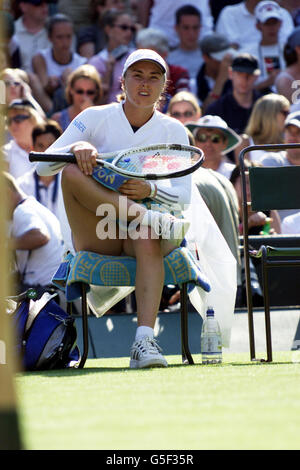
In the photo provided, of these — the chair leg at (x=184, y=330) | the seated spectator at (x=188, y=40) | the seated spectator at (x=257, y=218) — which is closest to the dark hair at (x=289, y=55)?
the seated spectator at (x=188, y=40)

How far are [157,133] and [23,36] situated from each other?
6591 millimetres

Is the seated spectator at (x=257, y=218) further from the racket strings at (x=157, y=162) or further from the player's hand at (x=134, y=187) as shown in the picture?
the player's hand at (x=134, y=187)

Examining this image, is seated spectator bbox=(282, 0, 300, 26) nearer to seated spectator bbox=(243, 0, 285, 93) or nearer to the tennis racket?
seated spectator bbox=(243, 0, 285, 93)

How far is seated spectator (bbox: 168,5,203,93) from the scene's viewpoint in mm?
12078

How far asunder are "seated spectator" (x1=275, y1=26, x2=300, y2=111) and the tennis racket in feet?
18.3

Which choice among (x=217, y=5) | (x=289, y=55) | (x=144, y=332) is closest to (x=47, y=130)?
(x=289, y=55)

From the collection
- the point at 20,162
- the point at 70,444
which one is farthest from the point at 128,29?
the point at 70,444

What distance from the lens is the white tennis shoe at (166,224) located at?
17.4ft

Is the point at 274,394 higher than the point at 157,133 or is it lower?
lower

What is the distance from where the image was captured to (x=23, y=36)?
39.2ft

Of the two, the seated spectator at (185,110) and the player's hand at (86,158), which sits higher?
the seated spectator at (185,110)

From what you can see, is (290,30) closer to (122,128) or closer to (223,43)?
(223,43)

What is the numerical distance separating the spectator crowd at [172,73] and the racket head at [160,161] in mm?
2248

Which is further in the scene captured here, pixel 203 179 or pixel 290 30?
pixel 290 30
